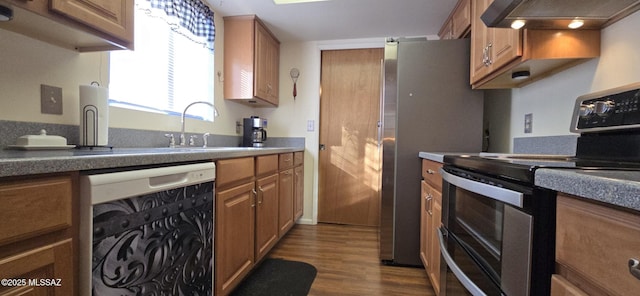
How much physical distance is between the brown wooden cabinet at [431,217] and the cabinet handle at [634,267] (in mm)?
1119

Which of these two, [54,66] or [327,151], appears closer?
[54,66]

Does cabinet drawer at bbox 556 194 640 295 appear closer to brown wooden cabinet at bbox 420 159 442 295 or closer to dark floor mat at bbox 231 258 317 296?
brown wooden cabinet at bbox 420 159 442 295

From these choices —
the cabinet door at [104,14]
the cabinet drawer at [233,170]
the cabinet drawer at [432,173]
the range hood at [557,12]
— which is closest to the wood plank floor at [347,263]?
the cabinet drawer at [432,173]

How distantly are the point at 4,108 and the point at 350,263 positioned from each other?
2111 millimetres

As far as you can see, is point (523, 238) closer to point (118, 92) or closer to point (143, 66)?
point (118, 92)

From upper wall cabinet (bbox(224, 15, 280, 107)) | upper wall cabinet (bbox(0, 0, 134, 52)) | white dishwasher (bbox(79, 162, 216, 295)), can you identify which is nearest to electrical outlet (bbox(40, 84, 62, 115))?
upper wall cabinet (bbox(0, 0, 134, 52))

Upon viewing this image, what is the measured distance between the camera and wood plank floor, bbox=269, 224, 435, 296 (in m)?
1.75

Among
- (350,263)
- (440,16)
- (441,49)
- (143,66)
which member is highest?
(440,16)

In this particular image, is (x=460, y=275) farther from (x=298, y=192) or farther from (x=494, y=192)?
(x=298, y=192)

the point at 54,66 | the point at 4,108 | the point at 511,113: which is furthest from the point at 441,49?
the point at 4,108

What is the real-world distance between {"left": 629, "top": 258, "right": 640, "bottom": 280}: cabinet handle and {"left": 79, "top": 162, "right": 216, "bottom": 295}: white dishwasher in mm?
1141

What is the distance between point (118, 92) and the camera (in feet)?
5.01

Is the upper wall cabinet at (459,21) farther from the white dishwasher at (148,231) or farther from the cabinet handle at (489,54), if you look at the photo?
the white dishwasher at (148,231)

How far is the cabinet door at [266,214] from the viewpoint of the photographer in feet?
6.04
